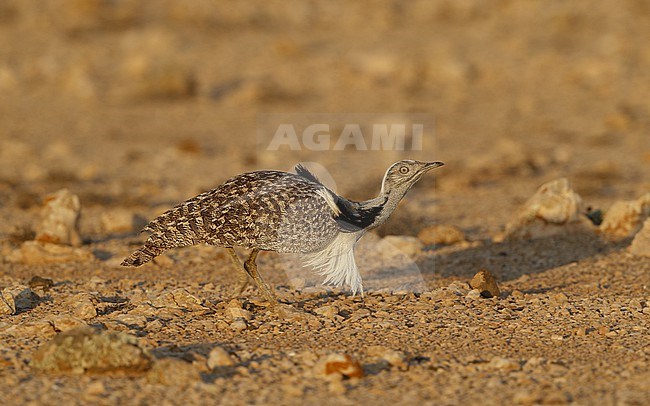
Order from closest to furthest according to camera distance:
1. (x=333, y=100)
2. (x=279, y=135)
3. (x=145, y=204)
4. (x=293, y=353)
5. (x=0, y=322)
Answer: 1. (x=293, y=353)
2. (x=0, y=322)
3. (x=145, y=204)
4. (x=279, y=135)
5. (x=333, y=100)

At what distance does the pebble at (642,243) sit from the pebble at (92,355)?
4828 millimetres

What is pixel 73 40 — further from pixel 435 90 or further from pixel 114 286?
pixel 114 286

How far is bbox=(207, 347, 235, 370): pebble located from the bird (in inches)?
38.9

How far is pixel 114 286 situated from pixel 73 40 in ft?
43.8

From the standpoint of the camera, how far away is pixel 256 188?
6387 mm

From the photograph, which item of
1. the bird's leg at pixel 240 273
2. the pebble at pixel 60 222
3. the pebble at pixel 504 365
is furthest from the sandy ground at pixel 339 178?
the pebble at pixel 60 222

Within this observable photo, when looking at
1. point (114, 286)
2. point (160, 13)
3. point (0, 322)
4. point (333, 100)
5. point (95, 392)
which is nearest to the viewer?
point (95, 392)

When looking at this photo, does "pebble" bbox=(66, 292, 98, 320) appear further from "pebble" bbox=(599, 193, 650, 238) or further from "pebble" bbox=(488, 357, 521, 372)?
"pebble" bbox=(599, 193, 650, 238)

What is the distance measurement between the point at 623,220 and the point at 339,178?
434 centimetres

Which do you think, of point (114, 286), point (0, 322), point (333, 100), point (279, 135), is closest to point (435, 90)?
point (333, 100)

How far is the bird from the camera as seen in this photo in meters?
6.19

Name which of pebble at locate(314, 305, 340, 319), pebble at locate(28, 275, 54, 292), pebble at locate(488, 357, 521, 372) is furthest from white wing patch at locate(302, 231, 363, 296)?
pebble at locate(28, 275, 54, 292)

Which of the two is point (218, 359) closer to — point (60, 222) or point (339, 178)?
point (60, 222)

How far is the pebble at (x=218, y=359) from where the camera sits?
17.5ft
